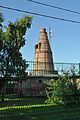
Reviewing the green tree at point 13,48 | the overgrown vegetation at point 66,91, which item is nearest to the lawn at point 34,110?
the overgrown vegetation at point 66,91

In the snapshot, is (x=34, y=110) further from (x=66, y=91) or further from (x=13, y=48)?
(x=13, y=48)

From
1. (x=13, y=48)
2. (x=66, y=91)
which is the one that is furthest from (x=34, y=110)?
(x=13, y=48)

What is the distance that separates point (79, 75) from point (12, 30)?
15587 millimetres

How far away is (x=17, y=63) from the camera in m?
21.6

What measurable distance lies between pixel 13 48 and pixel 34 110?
1334 centimetres

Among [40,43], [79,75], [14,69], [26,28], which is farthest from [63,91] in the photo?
[40,43]

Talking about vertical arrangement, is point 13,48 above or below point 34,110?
above

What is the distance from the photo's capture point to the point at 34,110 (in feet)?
33.8

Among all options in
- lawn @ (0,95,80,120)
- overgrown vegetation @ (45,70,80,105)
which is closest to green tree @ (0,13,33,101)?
lawn @ (0,95,80,120)

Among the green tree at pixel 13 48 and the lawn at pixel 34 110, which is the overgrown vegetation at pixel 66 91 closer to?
the lawn at pixel 34 110

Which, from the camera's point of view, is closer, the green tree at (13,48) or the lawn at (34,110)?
the lawn at (34,110)

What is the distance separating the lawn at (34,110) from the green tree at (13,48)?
6765mm

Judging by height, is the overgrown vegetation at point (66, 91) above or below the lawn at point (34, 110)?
above

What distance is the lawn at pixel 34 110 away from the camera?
8367 millimetres
